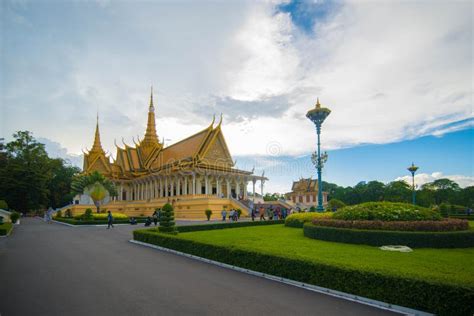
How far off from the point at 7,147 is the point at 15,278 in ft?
173

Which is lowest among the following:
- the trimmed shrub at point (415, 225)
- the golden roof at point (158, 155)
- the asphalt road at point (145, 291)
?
the asphalt road at point (145, 291)

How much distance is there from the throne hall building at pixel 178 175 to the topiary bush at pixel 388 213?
2016cm

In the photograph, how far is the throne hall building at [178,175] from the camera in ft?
112

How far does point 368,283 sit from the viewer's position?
527 centimetres

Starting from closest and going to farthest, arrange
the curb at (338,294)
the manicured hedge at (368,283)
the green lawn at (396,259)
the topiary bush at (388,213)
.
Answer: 1. the manicured hedge at (368,283)
2. the curb at (338,294)
3. the green lawn at (396,259)
4. the topiary bush at (388,213)

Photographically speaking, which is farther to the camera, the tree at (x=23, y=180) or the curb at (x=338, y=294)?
the tree at (x=23, y=180)

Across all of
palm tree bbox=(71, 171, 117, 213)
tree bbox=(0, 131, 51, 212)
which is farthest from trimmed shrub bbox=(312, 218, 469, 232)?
tree bbox=(0, 131, 51, 212)

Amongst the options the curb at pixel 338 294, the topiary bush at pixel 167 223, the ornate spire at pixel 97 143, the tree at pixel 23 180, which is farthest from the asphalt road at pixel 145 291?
the ornate spire at pixel 97 143

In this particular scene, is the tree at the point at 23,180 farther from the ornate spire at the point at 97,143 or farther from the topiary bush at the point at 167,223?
the topiary bush at the point at 167,223

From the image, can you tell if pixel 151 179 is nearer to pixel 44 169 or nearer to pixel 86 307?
pixel 44 169

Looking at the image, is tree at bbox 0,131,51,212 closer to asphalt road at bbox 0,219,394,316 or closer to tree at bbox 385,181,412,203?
asphalt road at bbox 0,219,394,316

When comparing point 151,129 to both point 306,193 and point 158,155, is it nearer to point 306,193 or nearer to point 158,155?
point 158,155

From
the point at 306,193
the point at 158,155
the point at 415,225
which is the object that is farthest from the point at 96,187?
the point at 306,193

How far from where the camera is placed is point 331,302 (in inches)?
209
